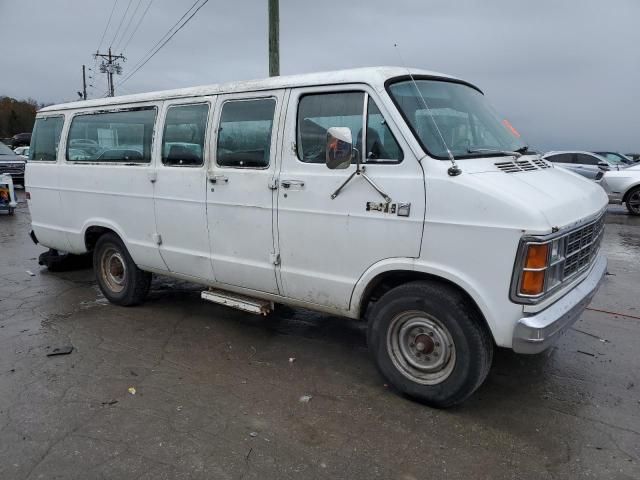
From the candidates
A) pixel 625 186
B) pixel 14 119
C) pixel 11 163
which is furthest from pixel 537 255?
pixel 14 119

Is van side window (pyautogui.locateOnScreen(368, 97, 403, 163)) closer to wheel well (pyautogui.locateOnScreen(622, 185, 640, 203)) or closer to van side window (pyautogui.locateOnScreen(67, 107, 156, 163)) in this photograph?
van side window (pyautogui.locateOnScreen(67, 107, 156, 163))

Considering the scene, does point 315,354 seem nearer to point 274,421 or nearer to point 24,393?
point 274,421

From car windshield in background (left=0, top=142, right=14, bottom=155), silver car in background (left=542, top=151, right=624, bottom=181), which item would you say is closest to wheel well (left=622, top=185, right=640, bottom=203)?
silver car in background (left=542, top=151, right=624, bottom=181)

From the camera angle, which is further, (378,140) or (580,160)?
(580,160)

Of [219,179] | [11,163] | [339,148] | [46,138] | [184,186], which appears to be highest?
[339,148]

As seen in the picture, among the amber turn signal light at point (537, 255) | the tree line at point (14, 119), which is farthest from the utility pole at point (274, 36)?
the tree line at point (14, 119)

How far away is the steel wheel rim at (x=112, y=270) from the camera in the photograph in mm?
5812

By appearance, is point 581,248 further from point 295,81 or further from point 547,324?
point 295,81

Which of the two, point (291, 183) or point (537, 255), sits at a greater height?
point (291, 183)

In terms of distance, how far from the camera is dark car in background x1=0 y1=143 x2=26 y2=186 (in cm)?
1686

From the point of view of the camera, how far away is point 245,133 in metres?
4.30

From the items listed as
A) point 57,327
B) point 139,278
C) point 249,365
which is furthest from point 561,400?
point 57,327

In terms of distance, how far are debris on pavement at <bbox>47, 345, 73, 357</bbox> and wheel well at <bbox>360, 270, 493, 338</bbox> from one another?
107 inches

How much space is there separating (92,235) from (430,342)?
173 inches
